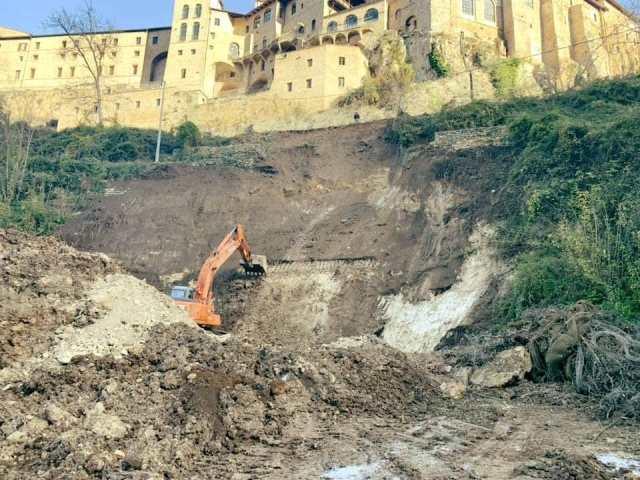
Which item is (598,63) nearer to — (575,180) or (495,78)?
(495,78)

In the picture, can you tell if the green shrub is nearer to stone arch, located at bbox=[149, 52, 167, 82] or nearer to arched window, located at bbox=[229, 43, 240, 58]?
arched window, located at bbox=[229, 43, 240, 58]

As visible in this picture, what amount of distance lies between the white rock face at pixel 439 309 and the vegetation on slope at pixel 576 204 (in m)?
0.88

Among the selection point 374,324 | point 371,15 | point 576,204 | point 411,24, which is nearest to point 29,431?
point 374,324

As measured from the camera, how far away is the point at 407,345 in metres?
16.0

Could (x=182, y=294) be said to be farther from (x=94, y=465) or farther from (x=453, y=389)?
(x=94, y=465)

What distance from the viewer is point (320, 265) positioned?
2153 cm

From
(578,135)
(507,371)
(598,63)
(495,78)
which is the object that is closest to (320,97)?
(495,78)

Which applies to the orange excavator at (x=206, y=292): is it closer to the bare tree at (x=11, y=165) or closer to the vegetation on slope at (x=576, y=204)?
the vegetation on slope at (x=576, y=204)

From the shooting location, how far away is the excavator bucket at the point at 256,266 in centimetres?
2088

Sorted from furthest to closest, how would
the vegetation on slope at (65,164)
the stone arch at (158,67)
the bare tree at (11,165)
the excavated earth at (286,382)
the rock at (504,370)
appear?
the stone arch at (158,67) < the bare tree at (11,165) < the vegetation on slope at (65,164) < the rock at (504,370) < the excavated earth at (286,382)

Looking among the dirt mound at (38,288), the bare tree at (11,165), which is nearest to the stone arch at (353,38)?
the bare tree at (11,165)

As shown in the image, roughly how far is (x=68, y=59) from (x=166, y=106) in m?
15.3

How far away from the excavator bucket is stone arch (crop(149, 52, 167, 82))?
34.4 m

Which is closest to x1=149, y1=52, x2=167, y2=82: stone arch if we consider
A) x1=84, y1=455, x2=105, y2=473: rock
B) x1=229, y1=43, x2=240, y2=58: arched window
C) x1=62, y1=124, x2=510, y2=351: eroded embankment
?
x1=229, y1=43, x2=240, y2=58: arched window
